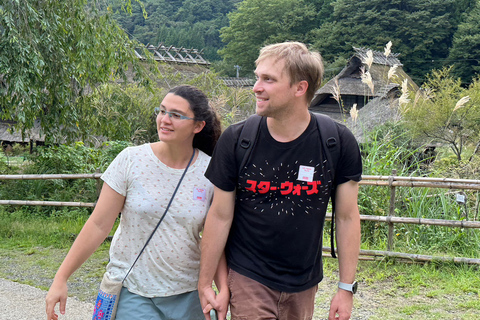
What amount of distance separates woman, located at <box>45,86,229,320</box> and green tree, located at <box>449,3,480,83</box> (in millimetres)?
29072

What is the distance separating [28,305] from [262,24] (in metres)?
37.1

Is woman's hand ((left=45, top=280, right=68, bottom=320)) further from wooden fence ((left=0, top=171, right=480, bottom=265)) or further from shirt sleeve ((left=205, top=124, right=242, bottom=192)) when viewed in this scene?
wooden fence ((left=0, top=171, right=480, bottom=265))

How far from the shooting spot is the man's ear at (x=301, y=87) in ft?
6.12

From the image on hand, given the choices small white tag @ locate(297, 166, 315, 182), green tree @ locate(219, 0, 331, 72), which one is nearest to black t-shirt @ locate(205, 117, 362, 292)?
small white tag @ locate(297, 166, 315, 182)

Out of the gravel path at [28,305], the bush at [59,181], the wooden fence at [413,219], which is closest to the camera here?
the gravel path at [28,305]

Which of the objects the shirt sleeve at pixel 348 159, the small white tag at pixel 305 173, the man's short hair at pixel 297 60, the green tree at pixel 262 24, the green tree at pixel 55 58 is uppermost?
the green tree at pixel 262 24

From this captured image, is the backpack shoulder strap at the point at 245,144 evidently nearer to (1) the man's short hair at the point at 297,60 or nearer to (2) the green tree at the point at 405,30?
(1) the man's short hair at the point at 297,60

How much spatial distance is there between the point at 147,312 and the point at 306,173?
771 millimetres

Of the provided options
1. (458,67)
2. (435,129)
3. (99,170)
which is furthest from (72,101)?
(458,67)

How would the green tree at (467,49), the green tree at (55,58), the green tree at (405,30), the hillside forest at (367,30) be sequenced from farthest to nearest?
the green tree at (405,30) < the hillside forest at (367,30) < the green tree at (467,49) < the green tree at (55,58)

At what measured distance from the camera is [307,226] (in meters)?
1.88

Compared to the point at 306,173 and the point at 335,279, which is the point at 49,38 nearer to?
the point at 335,279

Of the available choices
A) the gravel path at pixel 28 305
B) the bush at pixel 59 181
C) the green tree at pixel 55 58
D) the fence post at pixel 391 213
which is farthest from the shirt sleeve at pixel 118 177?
the bush at pixel 59 181

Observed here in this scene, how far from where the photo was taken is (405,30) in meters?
31.3
